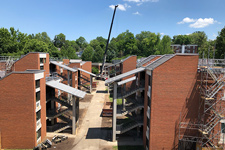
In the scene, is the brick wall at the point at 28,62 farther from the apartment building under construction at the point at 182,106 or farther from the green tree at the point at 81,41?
the green tree at the point at 81,41

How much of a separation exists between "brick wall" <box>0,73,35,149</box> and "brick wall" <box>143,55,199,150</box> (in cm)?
1495

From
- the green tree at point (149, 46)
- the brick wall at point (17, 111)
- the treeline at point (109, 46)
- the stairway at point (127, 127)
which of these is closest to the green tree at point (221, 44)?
the treeline at point (109, 46)

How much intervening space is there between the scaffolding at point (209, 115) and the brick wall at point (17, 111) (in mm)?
18189

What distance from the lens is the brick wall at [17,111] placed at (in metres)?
20.4

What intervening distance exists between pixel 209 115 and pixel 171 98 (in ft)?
14.6

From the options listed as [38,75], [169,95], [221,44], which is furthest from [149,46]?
[38,75]

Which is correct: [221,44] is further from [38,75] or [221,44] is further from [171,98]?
[38,75]

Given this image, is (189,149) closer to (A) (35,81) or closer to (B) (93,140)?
(B) (93,140)

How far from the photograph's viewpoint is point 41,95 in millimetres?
23125

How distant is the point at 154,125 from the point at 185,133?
3.65 meters

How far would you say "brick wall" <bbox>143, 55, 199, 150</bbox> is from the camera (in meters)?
18.8

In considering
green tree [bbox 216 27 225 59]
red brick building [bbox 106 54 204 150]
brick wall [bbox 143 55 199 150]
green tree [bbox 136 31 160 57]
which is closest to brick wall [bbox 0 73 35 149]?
red brick building [bbox 106 54 204 150]

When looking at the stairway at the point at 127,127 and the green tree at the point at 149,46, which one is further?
the green tree at the point at 149,46

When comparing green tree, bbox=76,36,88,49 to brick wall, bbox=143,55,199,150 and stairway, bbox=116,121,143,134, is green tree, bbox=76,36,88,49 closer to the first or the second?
stairway, bbox=116,121,143,134
